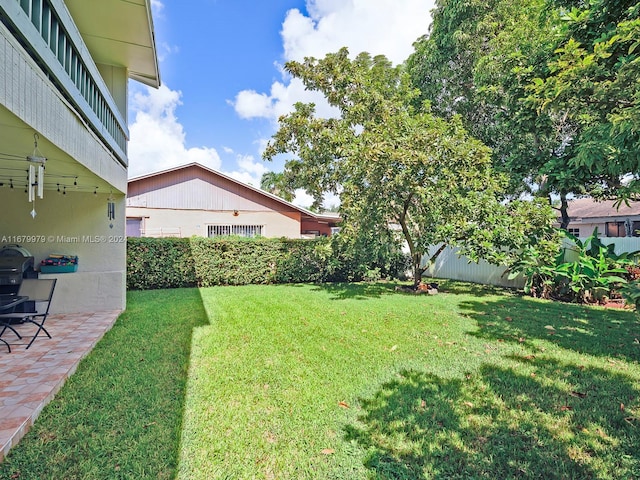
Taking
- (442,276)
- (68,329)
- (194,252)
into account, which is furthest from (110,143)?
(442,276)

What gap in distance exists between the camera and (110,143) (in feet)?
20.5

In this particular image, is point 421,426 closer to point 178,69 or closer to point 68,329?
point 68,329

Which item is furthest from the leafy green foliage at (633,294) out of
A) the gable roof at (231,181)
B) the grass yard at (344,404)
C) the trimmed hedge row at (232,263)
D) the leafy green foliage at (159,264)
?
the gable roof at (231,181)

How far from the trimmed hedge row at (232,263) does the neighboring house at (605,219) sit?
18.0 metres

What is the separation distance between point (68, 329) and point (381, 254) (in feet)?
34.8

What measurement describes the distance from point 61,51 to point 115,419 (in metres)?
4.00

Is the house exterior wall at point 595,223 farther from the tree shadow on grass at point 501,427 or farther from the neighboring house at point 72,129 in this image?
the neighboring house at point 72,129

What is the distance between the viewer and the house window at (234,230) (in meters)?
18.1

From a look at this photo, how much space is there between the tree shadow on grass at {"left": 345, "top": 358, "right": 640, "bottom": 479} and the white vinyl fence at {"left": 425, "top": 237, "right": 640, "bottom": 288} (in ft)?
23.1

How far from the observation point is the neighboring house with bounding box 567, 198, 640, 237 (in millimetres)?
21469

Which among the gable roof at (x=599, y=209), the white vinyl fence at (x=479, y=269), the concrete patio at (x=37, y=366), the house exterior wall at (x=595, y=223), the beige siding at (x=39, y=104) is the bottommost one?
the concrete patio at (x=37, y=366)

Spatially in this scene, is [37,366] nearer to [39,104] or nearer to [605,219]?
[39,104]

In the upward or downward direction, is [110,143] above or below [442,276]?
above

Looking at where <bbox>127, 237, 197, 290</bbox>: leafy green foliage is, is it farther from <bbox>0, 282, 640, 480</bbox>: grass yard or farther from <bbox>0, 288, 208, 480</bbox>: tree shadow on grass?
<bbox>0, 288, 208, 480</bbox>: tree shadow on grass
